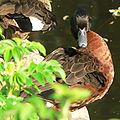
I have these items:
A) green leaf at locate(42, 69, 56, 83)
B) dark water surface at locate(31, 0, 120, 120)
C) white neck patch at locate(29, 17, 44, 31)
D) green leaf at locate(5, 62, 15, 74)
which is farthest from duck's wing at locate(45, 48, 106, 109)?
green leaf at locate(42, 69, 56, 83)

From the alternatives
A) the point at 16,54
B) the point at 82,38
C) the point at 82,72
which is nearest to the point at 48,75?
the point at 16,54

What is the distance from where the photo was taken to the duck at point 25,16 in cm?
586

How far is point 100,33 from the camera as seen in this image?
7590 millimetres

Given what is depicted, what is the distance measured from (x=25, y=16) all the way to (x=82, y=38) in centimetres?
115

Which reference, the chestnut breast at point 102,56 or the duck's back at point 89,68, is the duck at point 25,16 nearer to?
the chestnut breast at point 102,56

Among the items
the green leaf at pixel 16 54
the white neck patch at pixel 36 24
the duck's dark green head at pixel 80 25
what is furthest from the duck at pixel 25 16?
the green leaf at pixel 16 54

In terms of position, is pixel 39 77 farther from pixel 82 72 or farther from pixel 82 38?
pixel 82 38

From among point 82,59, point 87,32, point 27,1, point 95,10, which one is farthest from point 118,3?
point 82,59

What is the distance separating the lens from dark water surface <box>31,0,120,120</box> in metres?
5.89

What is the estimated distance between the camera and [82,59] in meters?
4.61

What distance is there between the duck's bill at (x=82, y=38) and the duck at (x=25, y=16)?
98 cm

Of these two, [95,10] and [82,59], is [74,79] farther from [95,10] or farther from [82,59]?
[95,10]

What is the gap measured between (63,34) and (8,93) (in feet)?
17.7

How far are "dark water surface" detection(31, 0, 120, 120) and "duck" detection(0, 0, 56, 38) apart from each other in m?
1.05
